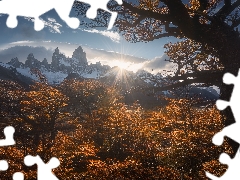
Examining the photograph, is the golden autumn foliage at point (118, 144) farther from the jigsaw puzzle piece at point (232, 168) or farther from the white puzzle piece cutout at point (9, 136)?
the jigsaw puzzle piece at point (232, 168)

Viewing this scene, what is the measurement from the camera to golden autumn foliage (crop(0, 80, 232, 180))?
10297 millimetres

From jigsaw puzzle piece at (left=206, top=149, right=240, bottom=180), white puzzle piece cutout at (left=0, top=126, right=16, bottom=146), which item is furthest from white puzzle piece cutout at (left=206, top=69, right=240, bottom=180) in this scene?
white puzzle piece cutout at (left=0, top=126, right=16, bottom=146)

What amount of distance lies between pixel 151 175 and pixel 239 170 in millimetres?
4446

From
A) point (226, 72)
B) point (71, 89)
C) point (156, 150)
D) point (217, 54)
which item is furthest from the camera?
point (71, 89)

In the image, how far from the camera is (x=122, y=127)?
20.6 m

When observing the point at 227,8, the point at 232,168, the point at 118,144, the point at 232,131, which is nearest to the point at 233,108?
the point at 232,131

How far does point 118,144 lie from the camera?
20859mm

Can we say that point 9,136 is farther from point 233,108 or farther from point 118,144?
point 118,144

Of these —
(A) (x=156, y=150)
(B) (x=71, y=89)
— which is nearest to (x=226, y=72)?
(A) (x=156, y=150)

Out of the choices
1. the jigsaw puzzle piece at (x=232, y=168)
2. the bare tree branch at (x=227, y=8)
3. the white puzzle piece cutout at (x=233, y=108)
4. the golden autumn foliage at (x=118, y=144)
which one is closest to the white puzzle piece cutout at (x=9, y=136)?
the golden autumn foliage at (x=118, y=144)

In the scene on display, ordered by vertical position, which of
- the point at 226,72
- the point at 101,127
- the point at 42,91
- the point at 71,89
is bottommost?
the point at 226,72

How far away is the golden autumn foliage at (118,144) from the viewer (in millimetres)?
10297

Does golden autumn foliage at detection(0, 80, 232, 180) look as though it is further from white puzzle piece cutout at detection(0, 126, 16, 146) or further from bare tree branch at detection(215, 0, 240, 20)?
bare tree branch at detection(215, 0, 240, 20)

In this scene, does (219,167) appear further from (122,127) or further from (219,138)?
(122,127)
